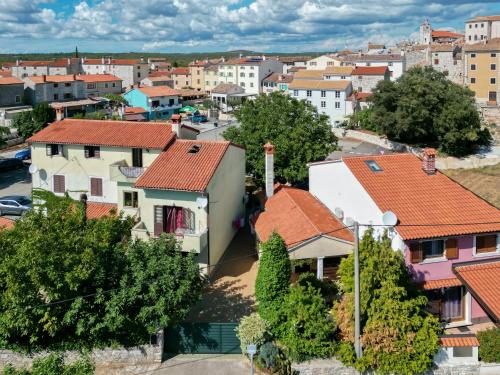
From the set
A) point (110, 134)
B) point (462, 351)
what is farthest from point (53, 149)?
point (462, 351)

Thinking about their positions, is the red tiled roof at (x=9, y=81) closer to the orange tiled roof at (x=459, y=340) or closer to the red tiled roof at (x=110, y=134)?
the red tiled roof at (x=110, y=134)

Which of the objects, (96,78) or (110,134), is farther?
(96,78)

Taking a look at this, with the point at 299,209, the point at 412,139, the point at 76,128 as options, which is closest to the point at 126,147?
the point at 76,128

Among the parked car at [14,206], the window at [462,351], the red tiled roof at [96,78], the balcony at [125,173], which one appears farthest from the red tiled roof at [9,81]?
the window at [462,351]

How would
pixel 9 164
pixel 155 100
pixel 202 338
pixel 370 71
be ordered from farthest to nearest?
pixel 155 100 → pixel 370 71 → pixel 9 164 → pixel 202 338

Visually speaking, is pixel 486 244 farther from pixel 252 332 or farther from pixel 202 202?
pixel 202 202

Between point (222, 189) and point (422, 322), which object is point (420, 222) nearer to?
point (422, 322)

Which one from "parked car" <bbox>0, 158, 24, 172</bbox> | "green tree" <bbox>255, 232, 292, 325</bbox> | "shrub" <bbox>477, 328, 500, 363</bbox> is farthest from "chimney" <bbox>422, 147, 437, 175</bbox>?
"parked car" <bbox>0, 158, 24, 172</bbox>
